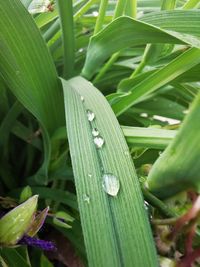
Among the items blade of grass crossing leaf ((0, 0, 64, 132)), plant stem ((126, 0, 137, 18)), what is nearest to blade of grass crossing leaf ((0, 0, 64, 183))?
blade of grass crossing leaf ((0, 0, 64, 132))

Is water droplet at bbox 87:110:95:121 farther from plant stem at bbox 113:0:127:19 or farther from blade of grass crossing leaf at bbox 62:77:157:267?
plant stem at bbox 113:0:127:19

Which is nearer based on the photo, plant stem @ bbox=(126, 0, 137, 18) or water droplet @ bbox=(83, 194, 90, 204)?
water droplet @ bbox=(83, 194, 90, 204)

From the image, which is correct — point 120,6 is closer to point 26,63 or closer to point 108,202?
point 26,63

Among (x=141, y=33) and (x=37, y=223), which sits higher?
(x=141, y=33)

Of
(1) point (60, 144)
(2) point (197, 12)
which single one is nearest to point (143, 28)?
(2) point (197, 12)

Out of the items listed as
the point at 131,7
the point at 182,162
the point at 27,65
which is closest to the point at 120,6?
the point at 131,7

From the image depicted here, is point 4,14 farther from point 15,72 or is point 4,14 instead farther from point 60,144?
point 60,144

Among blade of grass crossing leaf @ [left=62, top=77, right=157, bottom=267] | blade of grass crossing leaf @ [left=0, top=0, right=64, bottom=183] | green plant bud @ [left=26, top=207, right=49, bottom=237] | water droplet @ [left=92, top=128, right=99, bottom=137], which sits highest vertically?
blade of grass crossing leaf @ [left=0, top=0, right=64, bottom=183]
